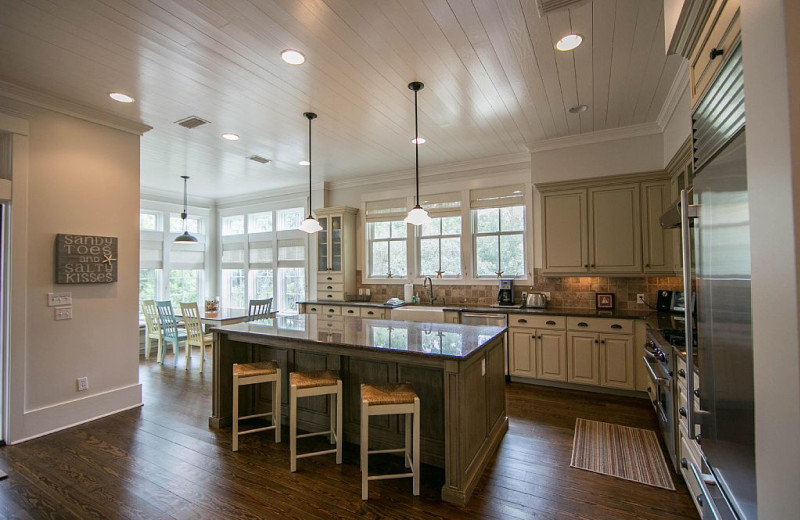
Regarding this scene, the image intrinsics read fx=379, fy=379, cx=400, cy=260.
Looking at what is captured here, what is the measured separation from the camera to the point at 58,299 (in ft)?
11.0

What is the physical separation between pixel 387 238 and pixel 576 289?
9.42ft

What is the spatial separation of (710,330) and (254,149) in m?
4.85

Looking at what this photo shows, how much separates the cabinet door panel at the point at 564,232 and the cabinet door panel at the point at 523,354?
852 millimetres

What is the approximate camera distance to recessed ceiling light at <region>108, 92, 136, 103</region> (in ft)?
10.6

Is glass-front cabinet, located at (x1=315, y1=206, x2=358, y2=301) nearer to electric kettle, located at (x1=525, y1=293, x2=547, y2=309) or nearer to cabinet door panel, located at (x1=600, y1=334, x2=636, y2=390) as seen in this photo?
electric kettle, located at (x1=525, y1=293, x2=547, y2=309)

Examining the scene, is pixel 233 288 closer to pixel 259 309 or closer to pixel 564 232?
pixel 259 309

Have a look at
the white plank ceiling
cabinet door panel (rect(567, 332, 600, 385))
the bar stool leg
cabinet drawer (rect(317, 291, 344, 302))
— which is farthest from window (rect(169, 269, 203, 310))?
cabinet door panel (rect(567, 332, 600, 385))

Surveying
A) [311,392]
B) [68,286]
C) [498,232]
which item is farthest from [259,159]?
[311,392]

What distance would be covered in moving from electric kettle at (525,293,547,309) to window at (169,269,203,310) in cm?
630

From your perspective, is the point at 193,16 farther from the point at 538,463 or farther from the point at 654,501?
the point at 654,501

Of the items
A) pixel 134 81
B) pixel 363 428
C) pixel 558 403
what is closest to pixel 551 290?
pixel 558 403

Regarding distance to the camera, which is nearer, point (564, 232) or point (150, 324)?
point (564, 232)

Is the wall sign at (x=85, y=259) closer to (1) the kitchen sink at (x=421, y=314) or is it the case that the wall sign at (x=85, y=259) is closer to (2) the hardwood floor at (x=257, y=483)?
(2) the hardwood floor at (x=257, y=483)

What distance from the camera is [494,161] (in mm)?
5215
